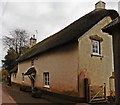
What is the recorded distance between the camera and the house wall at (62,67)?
15.1 metres

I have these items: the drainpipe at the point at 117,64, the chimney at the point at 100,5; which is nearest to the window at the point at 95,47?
Result: the chimney at the point at 100,5

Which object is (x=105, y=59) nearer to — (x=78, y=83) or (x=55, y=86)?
(x=78, y=83)

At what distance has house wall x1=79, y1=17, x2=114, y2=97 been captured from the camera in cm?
1501

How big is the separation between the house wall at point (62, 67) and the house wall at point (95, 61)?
0.53 m

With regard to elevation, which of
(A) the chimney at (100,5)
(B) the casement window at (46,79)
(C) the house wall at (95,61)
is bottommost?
(B) the casement window at (46,79)

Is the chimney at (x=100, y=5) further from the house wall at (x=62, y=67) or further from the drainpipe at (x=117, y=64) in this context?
the drainpipe at (x=117, y=64)

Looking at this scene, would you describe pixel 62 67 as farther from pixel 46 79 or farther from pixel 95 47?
pixel 46 79

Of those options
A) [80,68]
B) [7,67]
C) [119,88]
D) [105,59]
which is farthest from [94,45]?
[7,67]

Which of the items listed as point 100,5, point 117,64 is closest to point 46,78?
point 100,5

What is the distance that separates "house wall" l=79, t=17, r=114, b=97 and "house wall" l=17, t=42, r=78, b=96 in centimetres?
53

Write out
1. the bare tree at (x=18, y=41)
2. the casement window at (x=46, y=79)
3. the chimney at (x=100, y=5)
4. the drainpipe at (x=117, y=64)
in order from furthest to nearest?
Result: the bare tree at (x=18, y=41) → the casement window at (x=46, y=79) → the chimney at (x=100, y=5) → the drainpipe at (x=117, y=64)

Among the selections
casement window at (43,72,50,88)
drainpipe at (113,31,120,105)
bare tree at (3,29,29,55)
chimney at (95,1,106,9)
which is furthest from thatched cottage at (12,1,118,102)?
bare tree at (3,29,29,55)

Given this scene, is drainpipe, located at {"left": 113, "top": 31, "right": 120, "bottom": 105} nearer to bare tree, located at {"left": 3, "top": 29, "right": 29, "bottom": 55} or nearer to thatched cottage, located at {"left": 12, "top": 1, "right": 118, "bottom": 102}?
thatched cottage, located at {"left": 12, "top": 1, "right": 118, "bottom": 102}

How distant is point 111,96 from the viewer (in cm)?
1622
